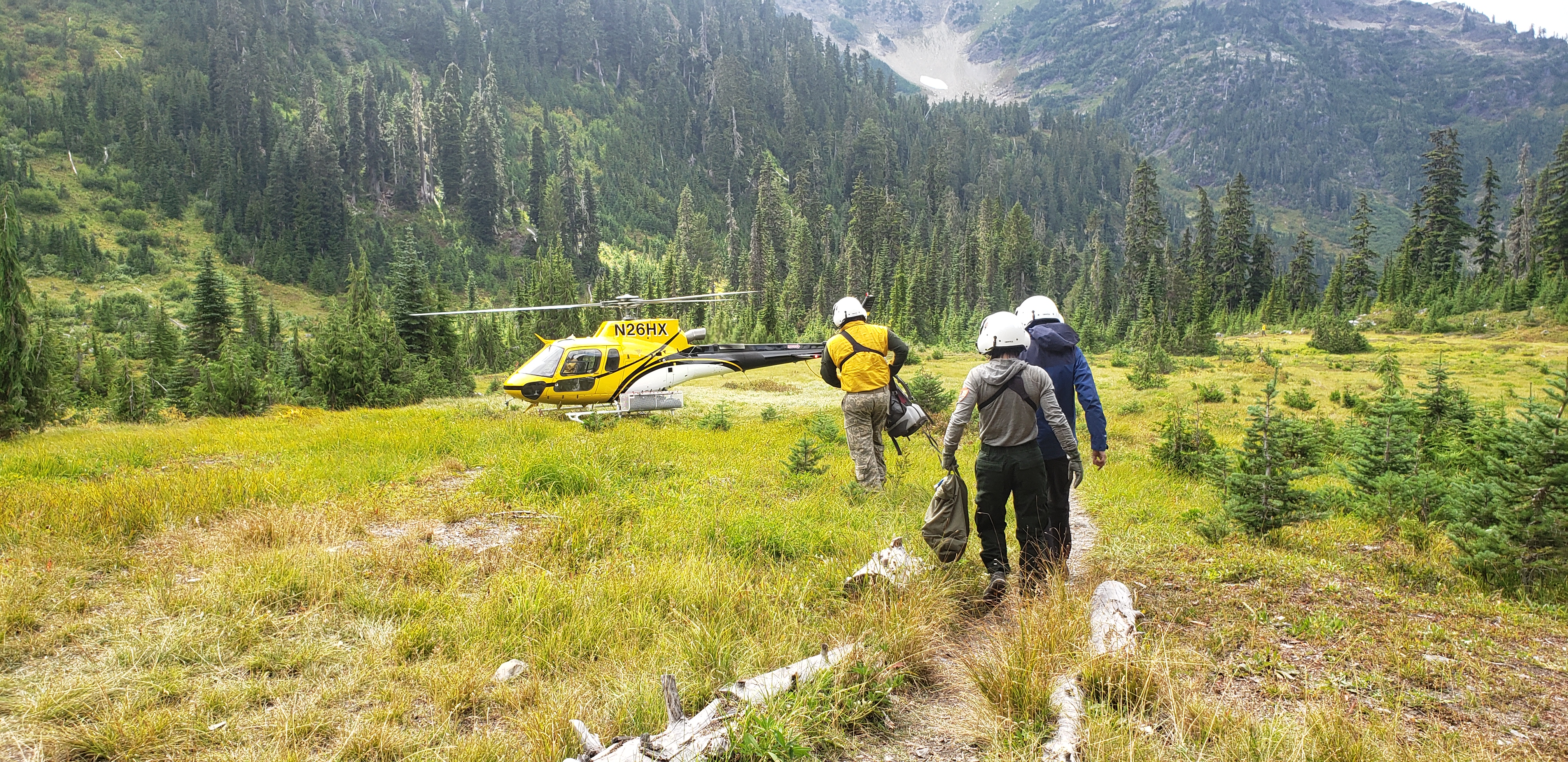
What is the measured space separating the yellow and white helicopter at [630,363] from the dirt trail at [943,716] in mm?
11432

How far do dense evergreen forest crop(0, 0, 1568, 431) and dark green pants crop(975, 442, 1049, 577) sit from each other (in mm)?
20155

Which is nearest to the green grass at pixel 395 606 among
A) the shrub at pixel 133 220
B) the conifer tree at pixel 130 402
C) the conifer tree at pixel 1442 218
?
the conifer tree at pixel 130 402

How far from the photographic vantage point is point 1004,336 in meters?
5.47

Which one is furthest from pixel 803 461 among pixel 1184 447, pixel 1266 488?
pixel 1184 447

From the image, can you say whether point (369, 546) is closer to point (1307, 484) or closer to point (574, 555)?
point (574, 555)

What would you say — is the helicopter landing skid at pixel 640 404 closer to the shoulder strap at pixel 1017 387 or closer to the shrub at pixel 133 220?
the shoulder strap at pixel 1017 387

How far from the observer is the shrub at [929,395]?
17266mm

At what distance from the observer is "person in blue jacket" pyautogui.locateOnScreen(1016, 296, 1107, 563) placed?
19.0ft

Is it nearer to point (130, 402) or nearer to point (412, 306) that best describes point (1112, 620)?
point (130, 402)

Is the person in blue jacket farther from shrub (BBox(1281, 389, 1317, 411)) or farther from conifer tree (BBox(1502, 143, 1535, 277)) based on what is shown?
conifer tree (BBox(1502, 143, 1535, 277))

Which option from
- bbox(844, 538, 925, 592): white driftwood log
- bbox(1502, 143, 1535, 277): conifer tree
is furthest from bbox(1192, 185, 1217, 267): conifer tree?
bbox(844, 538, 925, 592): white driftwood log

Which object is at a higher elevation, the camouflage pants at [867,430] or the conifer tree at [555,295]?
the conifer tree at [555,295]

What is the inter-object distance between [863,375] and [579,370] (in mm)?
10141

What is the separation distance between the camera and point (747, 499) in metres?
8.61
